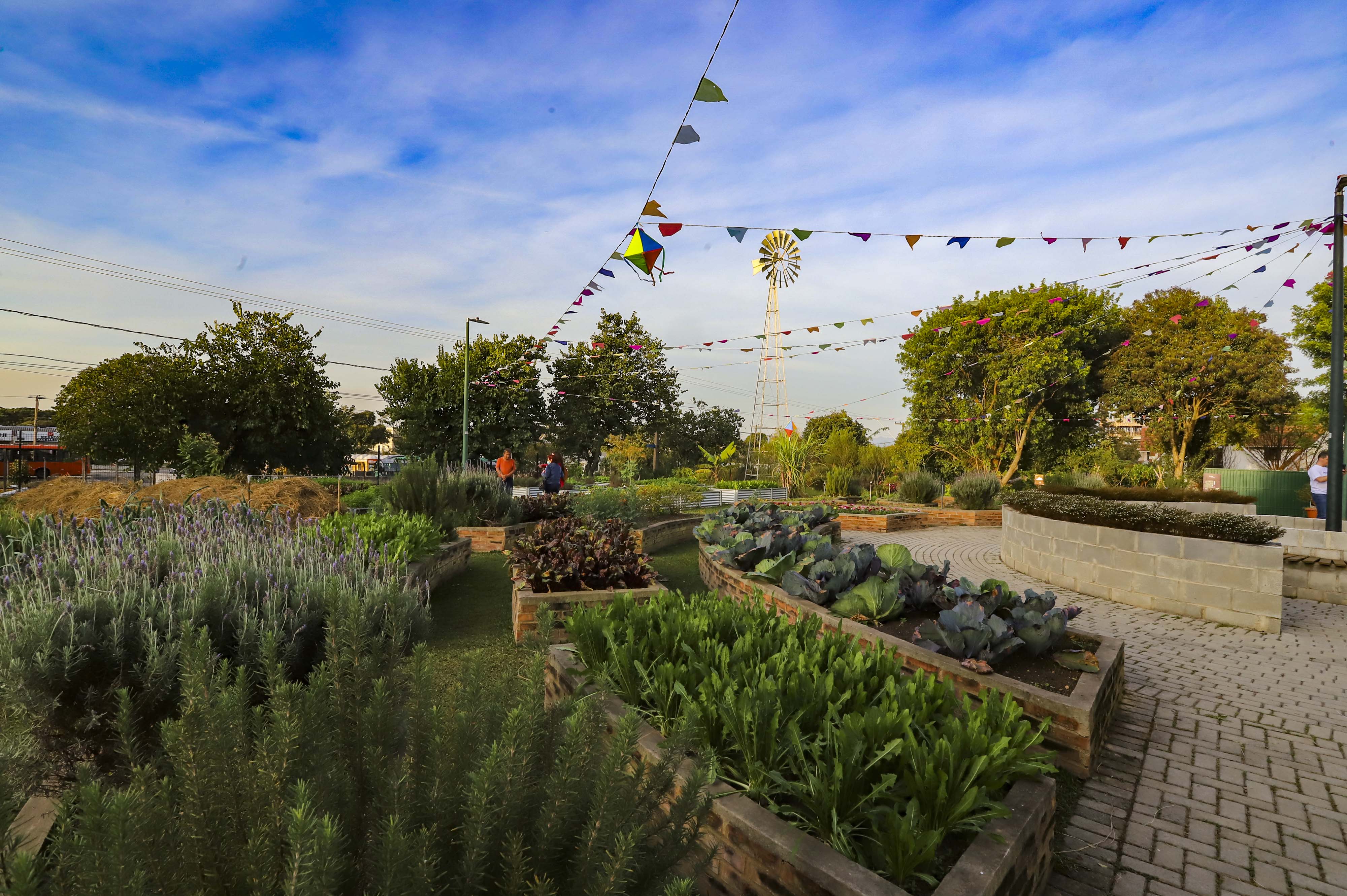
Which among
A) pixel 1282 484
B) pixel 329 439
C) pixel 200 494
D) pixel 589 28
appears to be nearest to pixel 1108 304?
pixel 1282 484

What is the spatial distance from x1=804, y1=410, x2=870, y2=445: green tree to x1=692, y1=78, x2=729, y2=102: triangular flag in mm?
31935

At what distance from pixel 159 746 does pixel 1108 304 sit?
28.5 metres

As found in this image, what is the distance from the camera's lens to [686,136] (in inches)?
251

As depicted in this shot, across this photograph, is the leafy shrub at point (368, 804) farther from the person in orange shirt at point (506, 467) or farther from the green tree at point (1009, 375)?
the green tree at point (1009, 375)

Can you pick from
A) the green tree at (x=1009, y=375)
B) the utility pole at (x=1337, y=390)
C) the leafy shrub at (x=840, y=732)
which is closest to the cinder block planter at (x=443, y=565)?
the leafy shrub at (x=840, y=732)

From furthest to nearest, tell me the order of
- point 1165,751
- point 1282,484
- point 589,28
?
point 1282,484 < point 589,28 < point 1165,751

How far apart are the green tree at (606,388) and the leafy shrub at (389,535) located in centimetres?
2527

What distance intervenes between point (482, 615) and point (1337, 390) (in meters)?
10.6

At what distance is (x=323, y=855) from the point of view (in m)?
0.92

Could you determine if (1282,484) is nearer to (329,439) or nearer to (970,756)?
Result: (970,756)

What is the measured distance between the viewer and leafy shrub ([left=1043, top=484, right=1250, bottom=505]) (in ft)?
33.5

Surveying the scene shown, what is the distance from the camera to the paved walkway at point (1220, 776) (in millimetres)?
2533

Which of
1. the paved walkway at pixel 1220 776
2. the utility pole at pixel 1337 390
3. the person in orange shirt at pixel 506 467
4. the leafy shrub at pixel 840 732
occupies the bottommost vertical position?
the paved walkway at pixel 1220 776

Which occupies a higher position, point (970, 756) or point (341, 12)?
point (341, 12)
